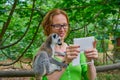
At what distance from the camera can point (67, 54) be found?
1695mm

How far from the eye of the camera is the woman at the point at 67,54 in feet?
5.57

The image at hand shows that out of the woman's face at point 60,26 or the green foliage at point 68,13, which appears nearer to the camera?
the woman's face at point 60,26

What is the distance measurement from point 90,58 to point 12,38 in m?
2.39

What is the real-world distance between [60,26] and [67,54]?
186mm

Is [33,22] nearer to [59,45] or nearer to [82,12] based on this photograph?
[82,12]

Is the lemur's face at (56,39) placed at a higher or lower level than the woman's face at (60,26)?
lower

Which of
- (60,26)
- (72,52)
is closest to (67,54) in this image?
(72,52)

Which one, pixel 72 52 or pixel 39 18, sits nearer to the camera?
pixel 72 52

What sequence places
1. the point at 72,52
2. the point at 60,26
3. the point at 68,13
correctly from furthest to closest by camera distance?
the point at 68,13 → the point at 60,26 → the point at 72,52

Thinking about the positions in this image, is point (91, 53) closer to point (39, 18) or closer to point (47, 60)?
point (47, 60)

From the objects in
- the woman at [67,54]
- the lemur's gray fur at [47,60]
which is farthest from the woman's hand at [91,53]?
the lemur's gray fur at [47,60]

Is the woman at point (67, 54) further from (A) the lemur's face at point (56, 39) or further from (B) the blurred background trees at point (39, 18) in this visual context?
(B) the blurred background trees at point (39, 18)

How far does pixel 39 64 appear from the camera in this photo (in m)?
1.78

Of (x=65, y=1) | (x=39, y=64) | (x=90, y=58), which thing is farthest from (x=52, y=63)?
(x=65, y=1)
